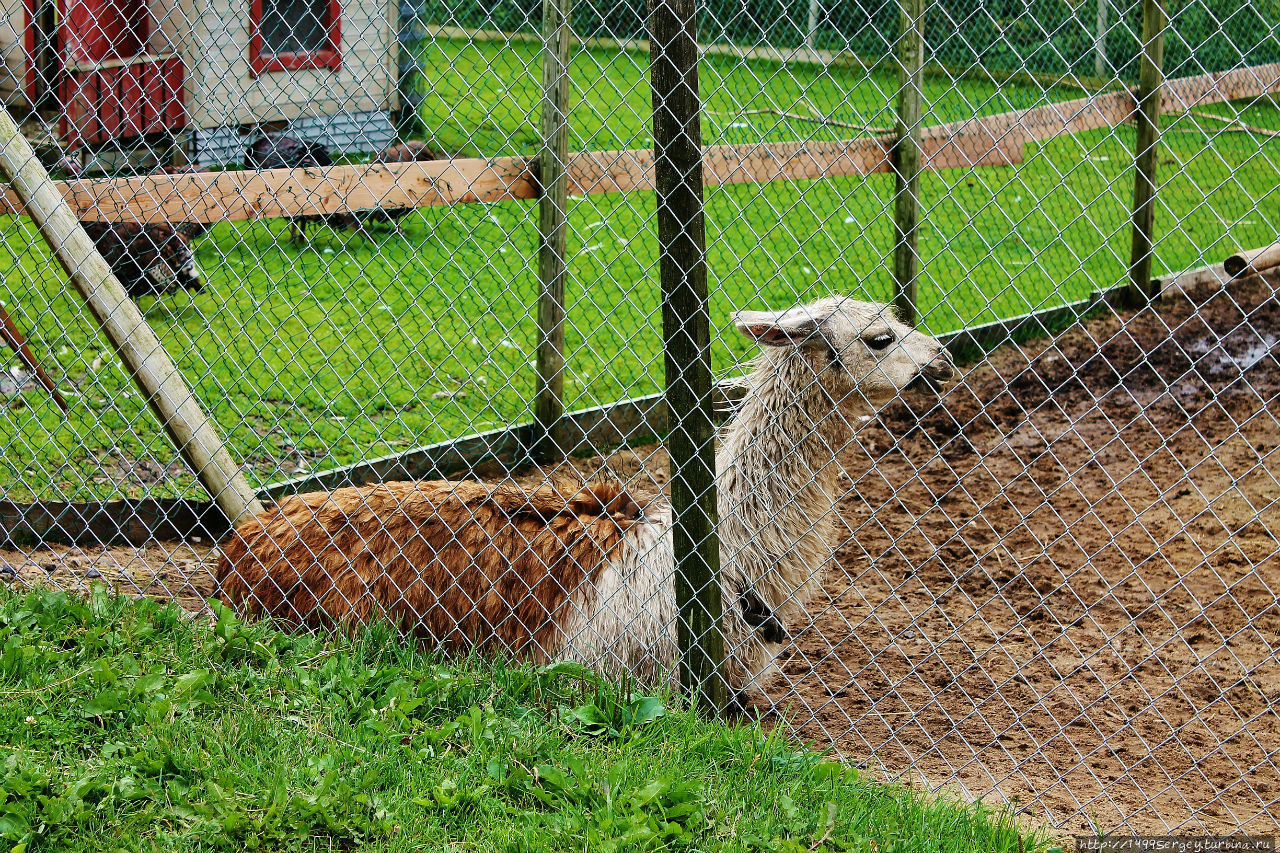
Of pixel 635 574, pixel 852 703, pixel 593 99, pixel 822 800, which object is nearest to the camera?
pixel 822 800

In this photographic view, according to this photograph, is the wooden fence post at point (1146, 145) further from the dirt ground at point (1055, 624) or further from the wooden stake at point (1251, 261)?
the wooden stake at point (1251, 261)

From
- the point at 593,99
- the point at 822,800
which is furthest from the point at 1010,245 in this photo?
the point at 822,800

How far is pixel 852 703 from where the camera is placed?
4316 millimetres

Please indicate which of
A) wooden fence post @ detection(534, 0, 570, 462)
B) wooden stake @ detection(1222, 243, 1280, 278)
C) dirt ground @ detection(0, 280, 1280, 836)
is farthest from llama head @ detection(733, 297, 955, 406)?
wooden stake @ detection(1222, 243, 1280, 278)

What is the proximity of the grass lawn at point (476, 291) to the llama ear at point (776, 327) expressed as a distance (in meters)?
0.09

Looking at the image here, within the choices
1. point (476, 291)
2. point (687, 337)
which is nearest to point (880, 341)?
point (687, 337)

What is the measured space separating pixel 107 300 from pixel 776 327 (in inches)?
93.3

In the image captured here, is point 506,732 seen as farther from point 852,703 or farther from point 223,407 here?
point 223,407

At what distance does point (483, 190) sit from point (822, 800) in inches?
124

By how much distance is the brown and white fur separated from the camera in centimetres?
387

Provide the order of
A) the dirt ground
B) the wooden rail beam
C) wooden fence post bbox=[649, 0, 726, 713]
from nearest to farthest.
Result: wooden fence post bbox=[649, 0, 726, 713] → the dirt ground → the wooden rail beam

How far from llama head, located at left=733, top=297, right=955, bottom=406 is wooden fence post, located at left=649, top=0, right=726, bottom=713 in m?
0.88

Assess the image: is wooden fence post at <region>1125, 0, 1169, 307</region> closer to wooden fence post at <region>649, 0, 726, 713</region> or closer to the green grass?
wooden fence post at <region>649, 0, 726, 713</region>

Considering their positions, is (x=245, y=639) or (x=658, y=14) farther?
(x=245, y=639)
